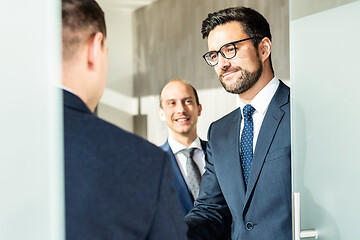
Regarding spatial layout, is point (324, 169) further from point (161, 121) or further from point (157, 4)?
point (157, 4)

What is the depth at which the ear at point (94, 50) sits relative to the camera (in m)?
1.29

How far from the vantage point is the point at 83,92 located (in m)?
1.29

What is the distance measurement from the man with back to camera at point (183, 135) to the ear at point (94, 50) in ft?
1.78

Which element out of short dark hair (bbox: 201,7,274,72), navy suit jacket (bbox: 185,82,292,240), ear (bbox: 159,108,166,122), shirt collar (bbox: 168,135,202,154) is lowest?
navy suit jacket (bbox: 185,82,292,240)

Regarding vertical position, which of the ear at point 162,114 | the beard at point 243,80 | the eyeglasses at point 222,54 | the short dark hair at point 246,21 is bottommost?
the ear at point 162,114

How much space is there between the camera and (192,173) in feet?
6.28

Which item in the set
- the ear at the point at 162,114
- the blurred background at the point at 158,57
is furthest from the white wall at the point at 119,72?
the ear at the point at 162,114

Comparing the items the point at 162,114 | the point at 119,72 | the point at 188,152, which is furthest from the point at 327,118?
the point at 119,72

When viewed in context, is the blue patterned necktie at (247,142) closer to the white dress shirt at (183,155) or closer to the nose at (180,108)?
the white dress shirt at (183,155)

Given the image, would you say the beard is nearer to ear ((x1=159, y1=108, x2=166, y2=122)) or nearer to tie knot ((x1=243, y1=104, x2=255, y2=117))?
tie knot ((x1=243, y1=104, x2=255, y2=117))

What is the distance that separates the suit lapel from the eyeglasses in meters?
0.25

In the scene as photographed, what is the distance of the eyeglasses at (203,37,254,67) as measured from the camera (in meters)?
1.99

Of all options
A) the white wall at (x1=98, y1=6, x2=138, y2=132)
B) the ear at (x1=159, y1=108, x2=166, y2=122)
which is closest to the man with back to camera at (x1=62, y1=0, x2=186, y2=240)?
the white wall at (x1=98, y1=6, x2=138, y2=132)

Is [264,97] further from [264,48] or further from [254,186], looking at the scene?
[254,186]
